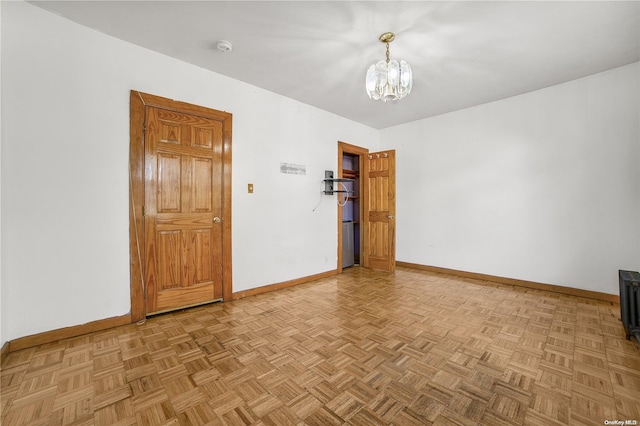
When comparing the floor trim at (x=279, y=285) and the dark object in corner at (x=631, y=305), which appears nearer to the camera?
the dark object in corner at (x=631, y=305)

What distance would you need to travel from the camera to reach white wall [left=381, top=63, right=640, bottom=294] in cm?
304

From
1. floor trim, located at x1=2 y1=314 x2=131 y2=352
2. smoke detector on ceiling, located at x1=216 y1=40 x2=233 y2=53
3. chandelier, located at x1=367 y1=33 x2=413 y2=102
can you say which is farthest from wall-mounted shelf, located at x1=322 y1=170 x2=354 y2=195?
floor trim, located at x1=2 y1=314 x2=131 y2=352

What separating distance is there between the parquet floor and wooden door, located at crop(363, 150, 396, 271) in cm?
185

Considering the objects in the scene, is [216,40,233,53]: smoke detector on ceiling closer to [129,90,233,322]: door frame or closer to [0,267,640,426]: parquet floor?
[129,90,233,322]: door frame

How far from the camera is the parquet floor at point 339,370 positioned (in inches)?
55.4

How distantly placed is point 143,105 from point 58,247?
1.52m

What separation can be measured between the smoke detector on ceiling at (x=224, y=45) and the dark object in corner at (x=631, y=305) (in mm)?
4338

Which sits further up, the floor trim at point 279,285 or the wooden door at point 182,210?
the wooden door at point 182,210

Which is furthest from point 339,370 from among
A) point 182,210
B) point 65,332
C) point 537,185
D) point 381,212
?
point 537,185

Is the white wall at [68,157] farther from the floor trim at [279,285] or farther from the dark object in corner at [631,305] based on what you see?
the dark object in corner at [631,305]

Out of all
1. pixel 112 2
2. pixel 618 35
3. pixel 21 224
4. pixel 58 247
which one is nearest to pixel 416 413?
pixel 58 247

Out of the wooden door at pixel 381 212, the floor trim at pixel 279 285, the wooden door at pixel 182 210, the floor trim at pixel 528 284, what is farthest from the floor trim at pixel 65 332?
the floor trim at pixel 528 284

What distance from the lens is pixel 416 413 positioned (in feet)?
4.60

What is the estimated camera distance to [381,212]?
4816 millimetres
